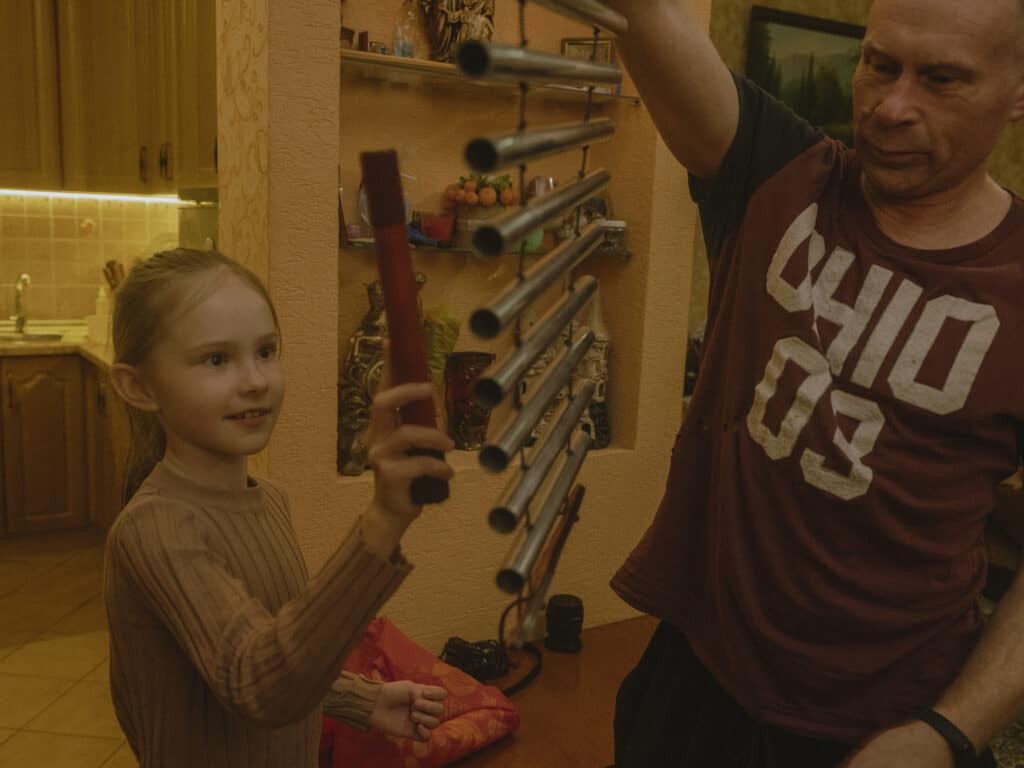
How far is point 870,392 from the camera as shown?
884 mm

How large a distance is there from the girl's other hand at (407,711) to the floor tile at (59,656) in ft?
7.18

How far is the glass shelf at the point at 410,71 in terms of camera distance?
2.33 m

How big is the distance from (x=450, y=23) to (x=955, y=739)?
2238mm

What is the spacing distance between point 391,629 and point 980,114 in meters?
1.83

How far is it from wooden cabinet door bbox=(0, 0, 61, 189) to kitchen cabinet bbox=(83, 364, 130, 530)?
0.96 meters

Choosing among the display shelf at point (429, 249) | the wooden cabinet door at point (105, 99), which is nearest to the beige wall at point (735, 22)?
the display shelf at point (429, 249)

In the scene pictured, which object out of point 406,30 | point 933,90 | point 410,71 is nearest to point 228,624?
point 933,90

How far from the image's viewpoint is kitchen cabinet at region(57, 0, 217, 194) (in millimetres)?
3330

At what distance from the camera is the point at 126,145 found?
4031mm

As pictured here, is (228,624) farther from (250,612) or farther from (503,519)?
(503,519)

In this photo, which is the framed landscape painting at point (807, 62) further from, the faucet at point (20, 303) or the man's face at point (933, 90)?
the faucet at point (20, 303)

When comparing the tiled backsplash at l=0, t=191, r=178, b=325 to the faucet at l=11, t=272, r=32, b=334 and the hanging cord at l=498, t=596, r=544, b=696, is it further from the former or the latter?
the hanging cord at l=498, t=596, r=544, b=696

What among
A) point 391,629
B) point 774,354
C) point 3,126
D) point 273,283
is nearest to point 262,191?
point 273,283

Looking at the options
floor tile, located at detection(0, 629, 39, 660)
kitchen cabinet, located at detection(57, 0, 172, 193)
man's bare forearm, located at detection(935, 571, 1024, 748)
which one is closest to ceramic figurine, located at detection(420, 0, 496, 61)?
kitchen cabinet, located at detection(57, 0, 172, 193)
